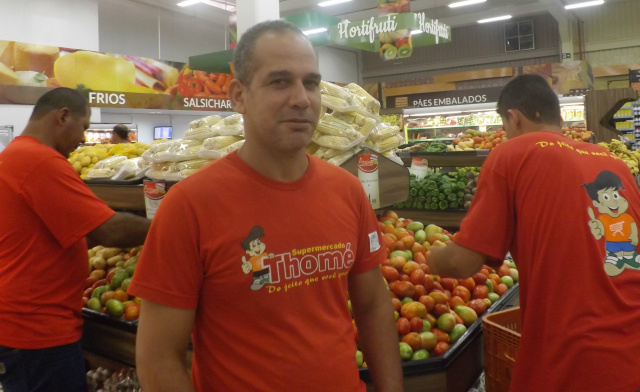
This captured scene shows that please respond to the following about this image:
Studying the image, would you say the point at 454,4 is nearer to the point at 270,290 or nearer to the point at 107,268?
the point at 107,268

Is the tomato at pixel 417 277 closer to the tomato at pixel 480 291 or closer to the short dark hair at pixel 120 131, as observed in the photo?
the tomato at pixel 480 291

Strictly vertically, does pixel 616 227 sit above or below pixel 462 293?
above

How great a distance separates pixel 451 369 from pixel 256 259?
1.17 m

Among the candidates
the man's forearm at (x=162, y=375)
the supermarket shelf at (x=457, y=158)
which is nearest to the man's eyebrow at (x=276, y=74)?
the man's forearm at (x=162, y=375)

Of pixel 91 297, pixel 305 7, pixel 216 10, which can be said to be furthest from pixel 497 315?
pixel 216 10

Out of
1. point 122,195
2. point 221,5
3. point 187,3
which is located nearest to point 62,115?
point 122,195

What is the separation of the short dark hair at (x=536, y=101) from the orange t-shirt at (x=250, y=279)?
43.6 inches

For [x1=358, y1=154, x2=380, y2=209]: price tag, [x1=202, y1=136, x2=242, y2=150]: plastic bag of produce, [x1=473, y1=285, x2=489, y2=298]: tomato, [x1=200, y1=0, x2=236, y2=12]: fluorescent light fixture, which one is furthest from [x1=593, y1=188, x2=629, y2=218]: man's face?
[x1=200, y1=0, x2=236, y2=12]: fluorescent light fixture

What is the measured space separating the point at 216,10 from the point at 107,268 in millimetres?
12413

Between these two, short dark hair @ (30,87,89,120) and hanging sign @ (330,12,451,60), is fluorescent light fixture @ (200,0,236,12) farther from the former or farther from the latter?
short dark hair @ (30,87,89,120)

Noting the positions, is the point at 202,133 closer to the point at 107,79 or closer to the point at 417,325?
the point at 417,325

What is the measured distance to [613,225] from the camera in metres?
1.74

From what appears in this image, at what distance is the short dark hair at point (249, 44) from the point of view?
54.1 inches

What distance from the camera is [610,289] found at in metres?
1.67
